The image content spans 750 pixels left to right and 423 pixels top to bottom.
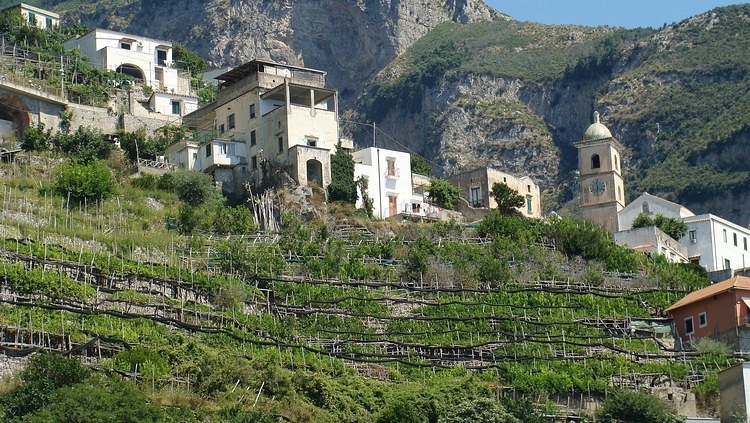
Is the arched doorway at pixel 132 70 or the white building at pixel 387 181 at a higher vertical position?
the arched doorway at pixel 132 70

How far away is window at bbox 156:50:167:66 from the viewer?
79.9m

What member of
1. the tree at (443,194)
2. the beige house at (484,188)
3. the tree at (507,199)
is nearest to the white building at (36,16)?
the tree at (443,194)

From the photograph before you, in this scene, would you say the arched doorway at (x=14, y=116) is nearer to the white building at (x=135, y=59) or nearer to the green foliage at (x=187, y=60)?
the white building at (x=135, y=59)

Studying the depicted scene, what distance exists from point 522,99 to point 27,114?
208 ft

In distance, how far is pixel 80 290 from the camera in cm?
4731

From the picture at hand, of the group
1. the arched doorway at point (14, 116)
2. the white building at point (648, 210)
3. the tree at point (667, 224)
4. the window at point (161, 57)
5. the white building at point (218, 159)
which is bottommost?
the tree at point (667, 224)

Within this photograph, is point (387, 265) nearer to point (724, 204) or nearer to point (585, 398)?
point (585, 398)

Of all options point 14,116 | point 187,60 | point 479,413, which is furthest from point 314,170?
point 479,413

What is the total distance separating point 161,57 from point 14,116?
14853 millimetres

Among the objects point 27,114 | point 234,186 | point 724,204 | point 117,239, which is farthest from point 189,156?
point 724,204

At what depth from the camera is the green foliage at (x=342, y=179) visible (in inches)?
2566

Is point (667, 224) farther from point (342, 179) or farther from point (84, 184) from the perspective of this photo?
point (84, 184)

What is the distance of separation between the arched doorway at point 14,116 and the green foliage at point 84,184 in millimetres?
6783

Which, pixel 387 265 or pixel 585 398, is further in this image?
pixel 387 265
